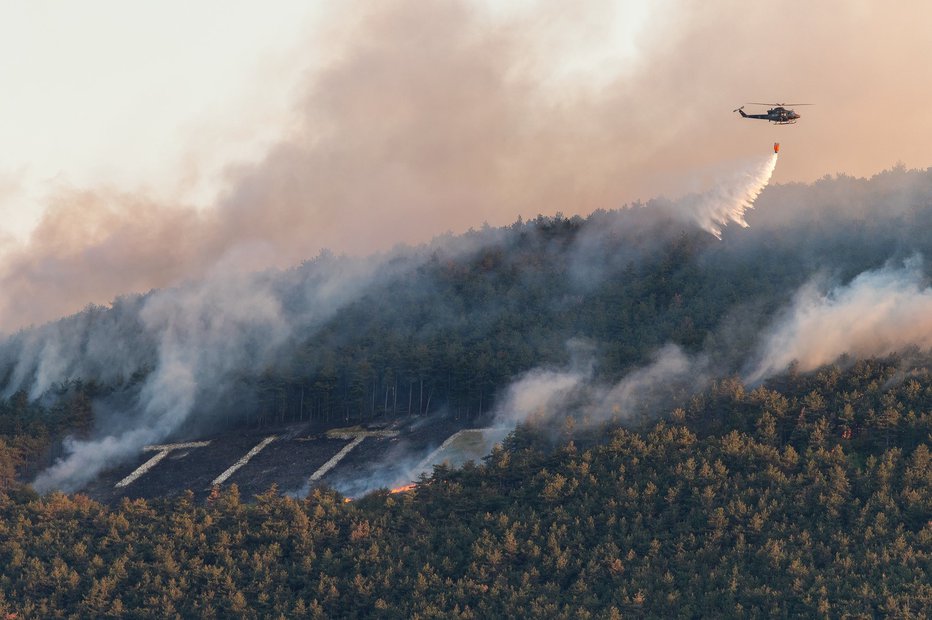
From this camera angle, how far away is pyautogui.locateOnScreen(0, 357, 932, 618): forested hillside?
13700 cm

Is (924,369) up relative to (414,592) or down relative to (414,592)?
up

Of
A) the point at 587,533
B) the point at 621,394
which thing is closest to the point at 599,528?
the point at 587,533

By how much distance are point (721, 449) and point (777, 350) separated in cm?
3308

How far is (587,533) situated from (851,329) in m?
56.6

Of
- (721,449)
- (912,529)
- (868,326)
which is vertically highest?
(868,326)

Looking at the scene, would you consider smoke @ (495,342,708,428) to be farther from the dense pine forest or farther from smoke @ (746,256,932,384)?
smoke @ (746,256,932,384)

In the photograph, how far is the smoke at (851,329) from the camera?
181m

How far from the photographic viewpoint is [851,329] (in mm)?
186250

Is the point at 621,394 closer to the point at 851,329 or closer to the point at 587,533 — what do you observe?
the point at 851,329

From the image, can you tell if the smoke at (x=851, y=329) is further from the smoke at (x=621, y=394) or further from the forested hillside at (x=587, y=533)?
the smoke at (x=621, y=394)

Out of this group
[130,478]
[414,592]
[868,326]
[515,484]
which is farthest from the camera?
[130,478]

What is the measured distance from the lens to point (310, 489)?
7160 inches

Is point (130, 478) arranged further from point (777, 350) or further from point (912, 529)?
point (912, 529)

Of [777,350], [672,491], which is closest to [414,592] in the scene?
[672,491]
